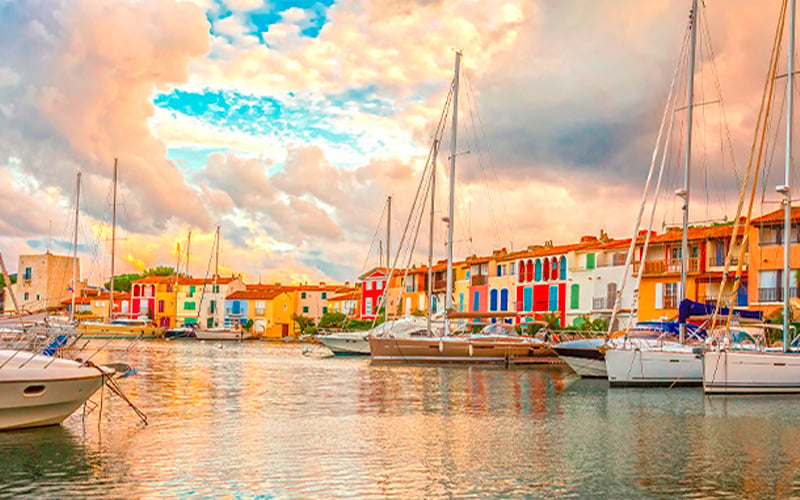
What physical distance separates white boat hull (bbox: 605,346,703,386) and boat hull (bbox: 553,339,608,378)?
433 centimetres

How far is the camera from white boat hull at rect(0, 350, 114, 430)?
1952 centimetres

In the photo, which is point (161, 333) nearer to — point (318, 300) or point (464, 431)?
point (318, 300)

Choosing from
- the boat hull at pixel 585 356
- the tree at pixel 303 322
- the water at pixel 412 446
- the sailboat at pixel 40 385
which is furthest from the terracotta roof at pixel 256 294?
the sailboat at pixel 40 385

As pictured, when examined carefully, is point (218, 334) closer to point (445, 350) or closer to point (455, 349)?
point (445, 350)

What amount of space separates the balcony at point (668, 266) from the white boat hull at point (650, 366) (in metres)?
26.2

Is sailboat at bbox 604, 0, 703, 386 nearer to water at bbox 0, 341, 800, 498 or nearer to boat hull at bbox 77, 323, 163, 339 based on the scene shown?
water at bbox 0, 341, 800, 498

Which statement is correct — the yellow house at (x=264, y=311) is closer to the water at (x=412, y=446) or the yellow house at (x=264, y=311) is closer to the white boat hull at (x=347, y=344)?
the white boat hull at (x=347, y=344)

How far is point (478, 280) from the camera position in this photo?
3391 inches

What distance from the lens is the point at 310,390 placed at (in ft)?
115

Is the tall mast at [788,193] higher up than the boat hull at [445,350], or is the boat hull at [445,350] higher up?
the tall mast at [788,193]

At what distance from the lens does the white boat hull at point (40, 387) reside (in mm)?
19516

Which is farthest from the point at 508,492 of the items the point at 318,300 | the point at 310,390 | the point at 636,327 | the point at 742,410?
the point at 318,300

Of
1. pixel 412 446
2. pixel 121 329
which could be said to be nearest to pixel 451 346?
pixel 412 446

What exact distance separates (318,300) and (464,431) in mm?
115298
